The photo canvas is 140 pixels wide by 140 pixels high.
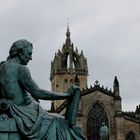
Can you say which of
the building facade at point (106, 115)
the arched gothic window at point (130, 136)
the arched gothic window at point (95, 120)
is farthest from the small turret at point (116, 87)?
the arched gothic window at point (130, 136)

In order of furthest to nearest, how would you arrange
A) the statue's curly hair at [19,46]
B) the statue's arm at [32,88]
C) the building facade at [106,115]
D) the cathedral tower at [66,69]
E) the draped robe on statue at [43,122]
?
the cathedral tower at [66,69]
the building facade at [106,115]
the statue's curly hair at [19,46]
the statue's arm at [32,88]
the draped robe on statue at [43,122]

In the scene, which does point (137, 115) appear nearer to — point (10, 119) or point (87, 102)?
point (87, 102)

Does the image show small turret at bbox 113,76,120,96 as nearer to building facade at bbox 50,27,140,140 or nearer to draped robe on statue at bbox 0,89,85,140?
building facade at bbox 50,27,140,140

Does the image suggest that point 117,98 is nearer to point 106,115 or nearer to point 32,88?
point 106,115

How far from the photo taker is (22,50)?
484cm

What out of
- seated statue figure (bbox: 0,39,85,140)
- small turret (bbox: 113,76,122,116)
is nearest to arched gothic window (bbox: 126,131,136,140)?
small turret (bbox: 113,76,122,116)

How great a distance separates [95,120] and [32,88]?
4457cm

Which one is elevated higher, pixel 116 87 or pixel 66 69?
pixel 66 69

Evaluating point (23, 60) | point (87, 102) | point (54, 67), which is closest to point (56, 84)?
point (54, 67)

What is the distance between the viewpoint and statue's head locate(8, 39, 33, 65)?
4840mm

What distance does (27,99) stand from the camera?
4719 mm

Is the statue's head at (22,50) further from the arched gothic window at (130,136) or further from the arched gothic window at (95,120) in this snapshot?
the arched gothic window at (130,136)

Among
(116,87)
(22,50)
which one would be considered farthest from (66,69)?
(22,50)

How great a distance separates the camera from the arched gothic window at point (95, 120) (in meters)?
48.7
